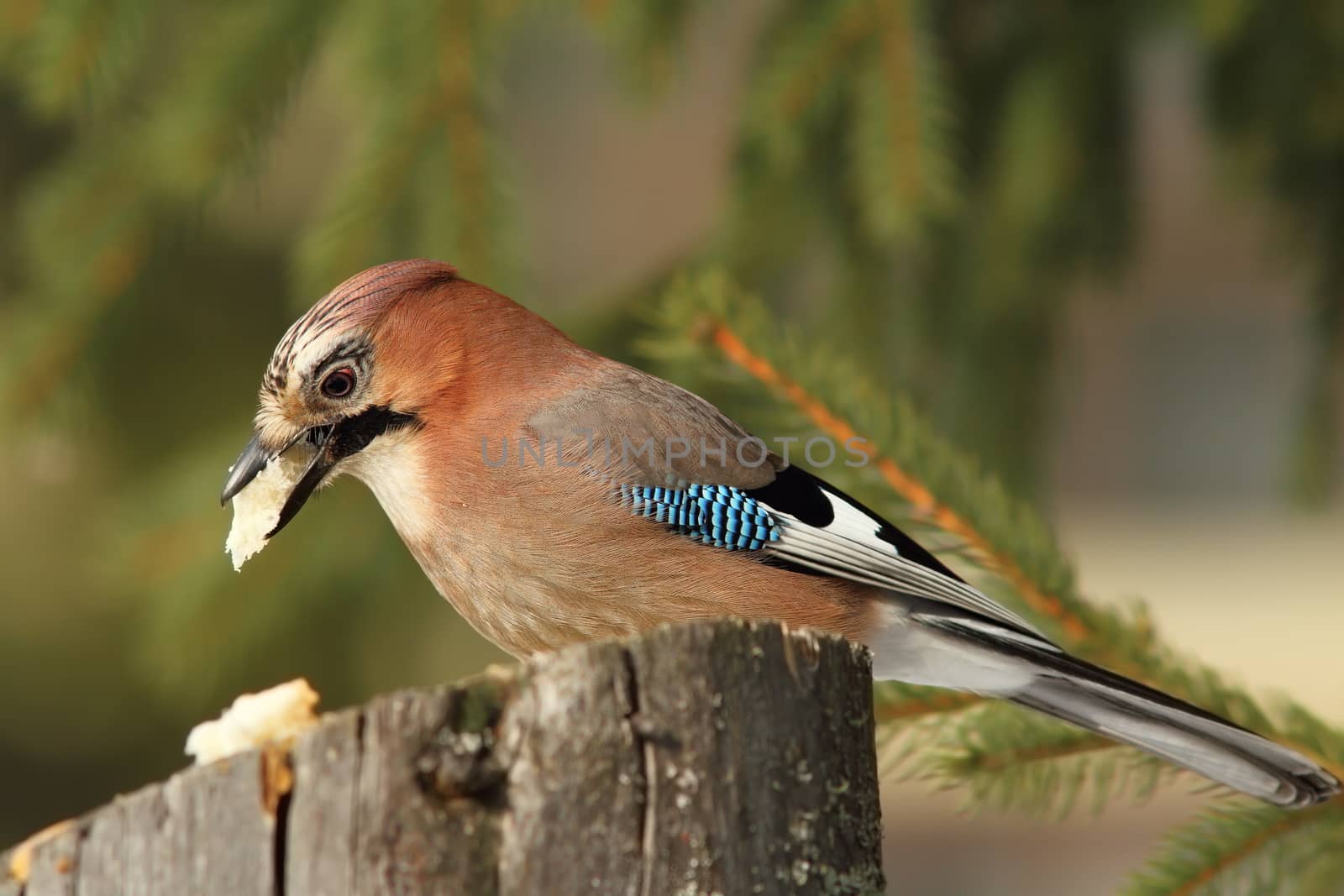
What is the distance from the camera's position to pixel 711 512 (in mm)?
2273

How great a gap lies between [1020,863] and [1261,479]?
9.90ft

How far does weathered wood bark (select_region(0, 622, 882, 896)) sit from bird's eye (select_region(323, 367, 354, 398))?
90 cm

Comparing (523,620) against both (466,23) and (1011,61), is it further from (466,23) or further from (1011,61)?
(1011,61)

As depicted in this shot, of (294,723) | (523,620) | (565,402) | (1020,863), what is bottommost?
(294,723)

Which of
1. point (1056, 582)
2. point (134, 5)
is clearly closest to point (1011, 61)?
point (1056, 582)

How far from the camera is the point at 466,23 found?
283cm

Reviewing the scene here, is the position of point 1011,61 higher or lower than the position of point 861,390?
higher

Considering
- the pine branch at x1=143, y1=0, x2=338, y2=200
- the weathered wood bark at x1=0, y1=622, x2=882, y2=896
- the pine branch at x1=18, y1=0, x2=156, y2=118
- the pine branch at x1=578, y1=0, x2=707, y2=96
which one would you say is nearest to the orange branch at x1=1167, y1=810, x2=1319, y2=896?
the weathered wood bark at x1=0, y1=622, x2=882, y2=896

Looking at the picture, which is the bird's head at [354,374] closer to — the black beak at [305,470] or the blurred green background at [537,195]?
the black beak at [305,470]

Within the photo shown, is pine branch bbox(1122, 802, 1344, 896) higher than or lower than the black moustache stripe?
lower

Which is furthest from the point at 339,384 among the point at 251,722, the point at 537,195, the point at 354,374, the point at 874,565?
the point at 537,195

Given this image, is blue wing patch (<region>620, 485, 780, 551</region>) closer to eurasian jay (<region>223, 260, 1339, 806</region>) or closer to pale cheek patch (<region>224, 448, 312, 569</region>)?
eurasian jay (<region>223, 260, 1339, 806</region>)

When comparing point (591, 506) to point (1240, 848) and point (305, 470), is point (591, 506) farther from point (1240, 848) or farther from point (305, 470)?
point (1240, 848)

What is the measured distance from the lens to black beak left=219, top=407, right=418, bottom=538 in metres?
2.22
